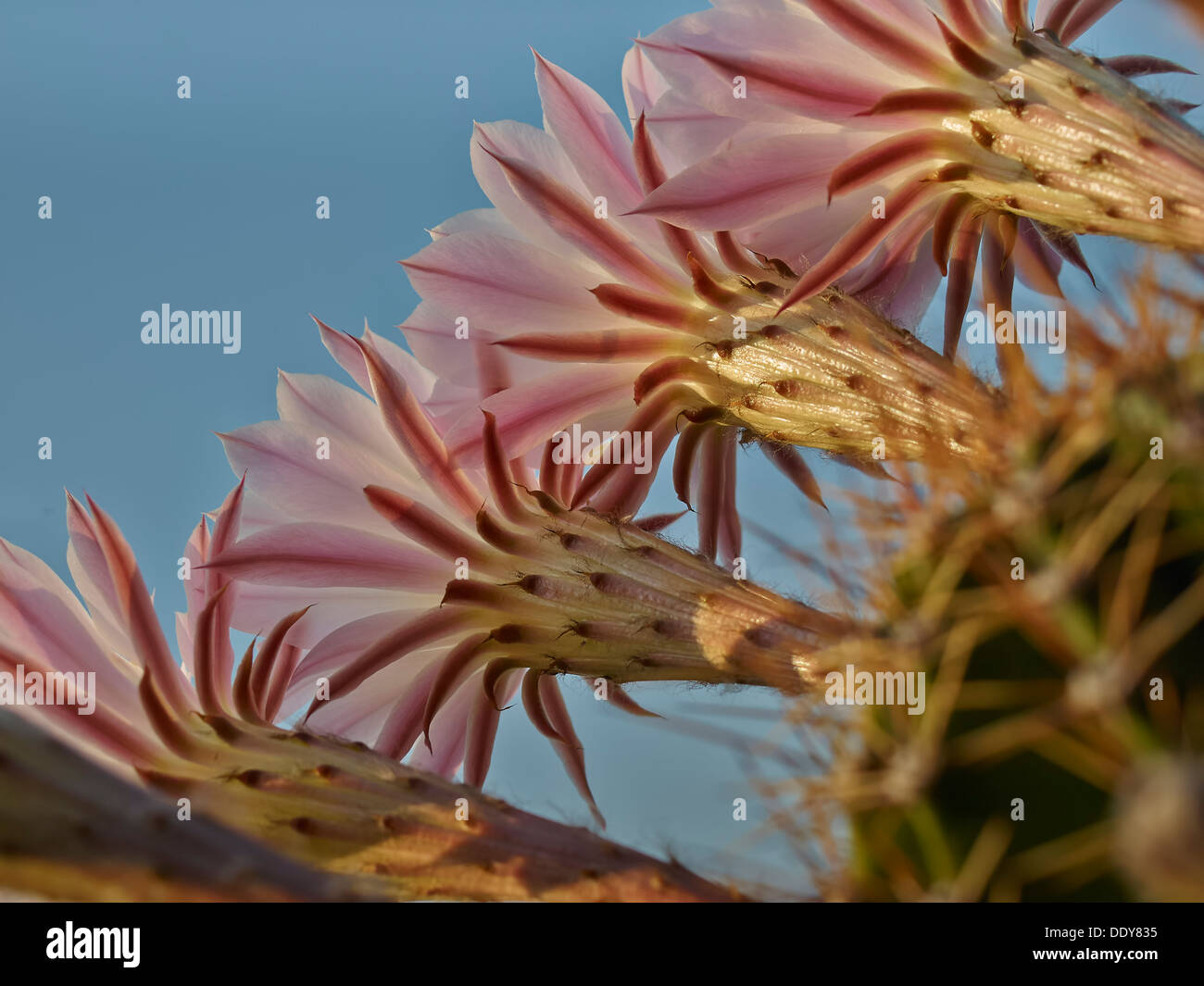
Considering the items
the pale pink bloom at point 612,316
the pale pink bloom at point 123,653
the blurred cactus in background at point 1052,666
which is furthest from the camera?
the pale pink bloom at point 612,316

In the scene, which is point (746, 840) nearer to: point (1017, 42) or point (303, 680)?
point (303, 680)

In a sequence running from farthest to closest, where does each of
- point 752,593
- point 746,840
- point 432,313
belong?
1. point 432,313
2. point 752,593
3. point 746,840

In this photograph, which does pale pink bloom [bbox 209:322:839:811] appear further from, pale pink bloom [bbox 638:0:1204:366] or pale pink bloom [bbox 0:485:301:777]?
pale pink bloom [bbox 638:0:1204:366]

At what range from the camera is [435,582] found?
63cm

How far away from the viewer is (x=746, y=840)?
0.42 meters

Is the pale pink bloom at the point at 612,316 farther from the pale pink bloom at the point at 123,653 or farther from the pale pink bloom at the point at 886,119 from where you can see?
the pale pink bloom at the point at 123,653

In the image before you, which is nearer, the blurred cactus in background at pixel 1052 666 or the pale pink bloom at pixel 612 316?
→ the blurred cactus in background at pixel 1052 666

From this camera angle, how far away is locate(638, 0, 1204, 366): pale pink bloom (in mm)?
561

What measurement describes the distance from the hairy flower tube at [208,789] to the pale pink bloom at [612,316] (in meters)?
0.18

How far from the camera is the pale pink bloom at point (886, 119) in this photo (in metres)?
0.56

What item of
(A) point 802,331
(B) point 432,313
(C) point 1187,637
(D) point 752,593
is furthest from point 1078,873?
(B) point 432,313

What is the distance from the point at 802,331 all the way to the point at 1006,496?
29cm

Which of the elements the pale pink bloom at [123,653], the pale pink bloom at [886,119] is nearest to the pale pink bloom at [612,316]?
the pale pink bloom at [886,119]
